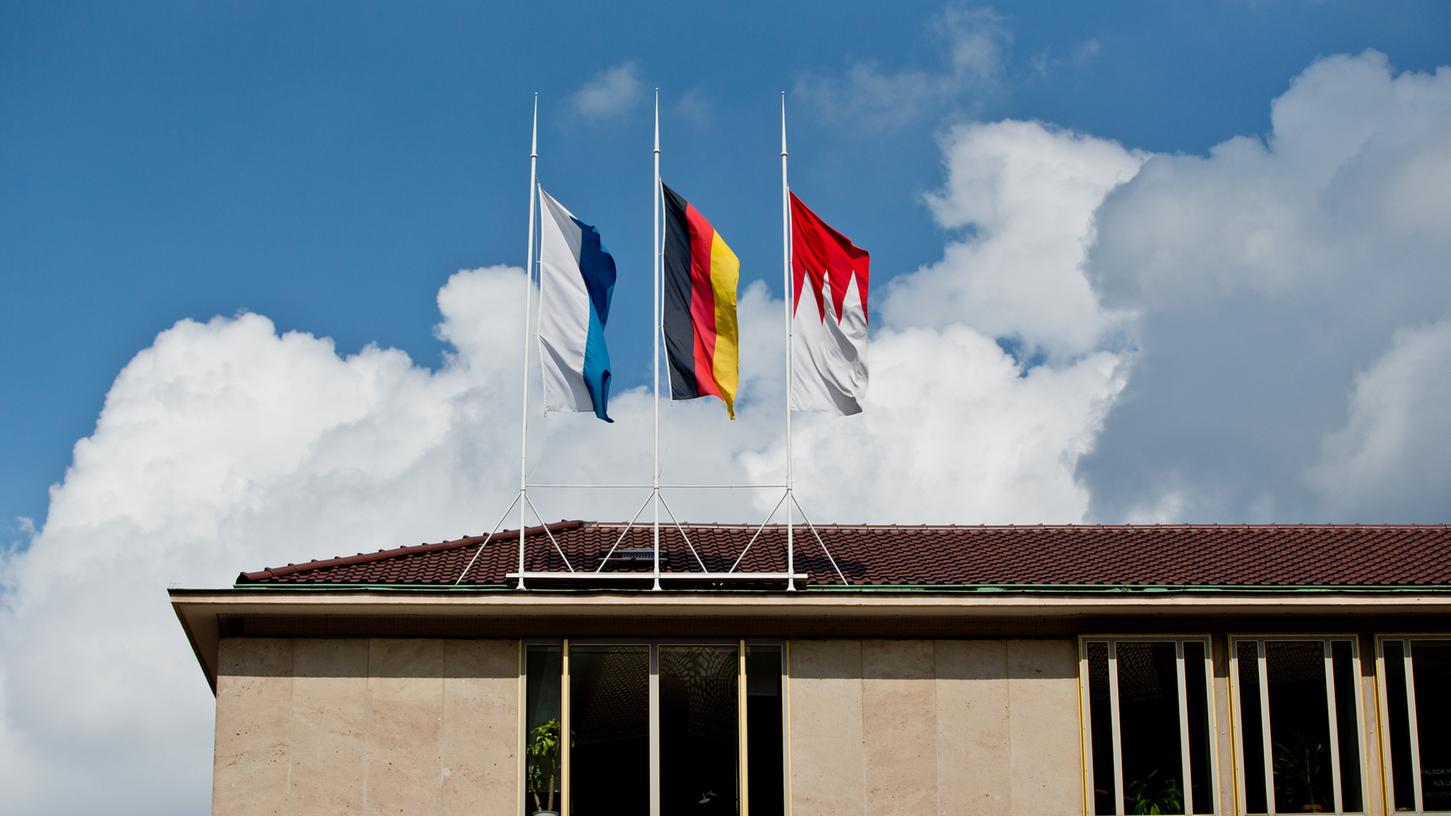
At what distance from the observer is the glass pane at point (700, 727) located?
28203 mm

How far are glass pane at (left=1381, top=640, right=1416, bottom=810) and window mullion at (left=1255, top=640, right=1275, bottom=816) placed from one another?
194cm

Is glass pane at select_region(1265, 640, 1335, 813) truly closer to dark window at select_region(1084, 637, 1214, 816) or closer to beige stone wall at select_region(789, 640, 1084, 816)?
dark window at select_region(1084, 637, 1214, 816)

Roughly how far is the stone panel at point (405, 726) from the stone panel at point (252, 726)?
1.30 meters

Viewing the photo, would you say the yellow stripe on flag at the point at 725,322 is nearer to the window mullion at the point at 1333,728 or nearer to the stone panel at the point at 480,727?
the stone panel at the point at 480,727

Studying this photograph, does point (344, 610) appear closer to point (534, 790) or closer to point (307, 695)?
point (307, 695)

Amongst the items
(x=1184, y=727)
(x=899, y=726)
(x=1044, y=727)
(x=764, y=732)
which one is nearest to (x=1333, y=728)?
(x=1184, y=727)

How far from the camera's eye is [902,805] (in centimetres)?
2808

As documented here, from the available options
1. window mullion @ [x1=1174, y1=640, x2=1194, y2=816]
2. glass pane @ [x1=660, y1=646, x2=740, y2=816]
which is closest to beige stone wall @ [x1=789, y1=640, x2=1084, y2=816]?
glass pane @ [x1=660, y1=646, x2=740, y2=816]

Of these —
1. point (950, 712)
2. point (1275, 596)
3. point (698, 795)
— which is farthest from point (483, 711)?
point (1275, 596)

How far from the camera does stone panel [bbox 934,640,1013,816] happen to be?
2822 cm

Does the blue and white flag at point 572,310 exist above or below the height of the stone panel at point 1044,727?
above

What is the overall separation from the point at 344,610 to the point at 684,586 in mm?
5248

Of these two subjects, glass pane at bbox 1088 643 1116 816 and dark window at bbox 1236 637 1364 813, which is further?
dark window at bbox 1236 637 1364 813

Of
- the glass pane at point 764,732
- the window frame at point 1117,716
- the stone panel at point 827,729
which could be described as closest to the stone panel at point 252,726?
the glass pane at point 764,732
